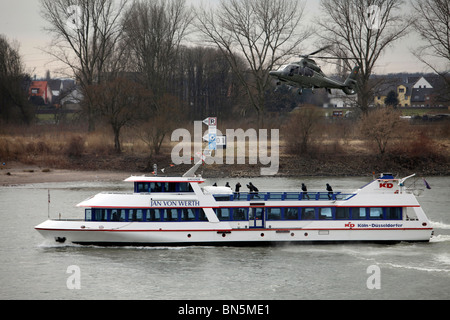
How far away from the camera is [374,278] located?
32.3 metres

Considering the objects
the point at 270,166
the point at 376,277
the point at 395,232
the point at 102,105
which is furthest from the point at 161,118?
the point at 376,277

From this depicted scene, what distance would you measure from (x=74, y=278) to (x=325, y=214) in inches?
603

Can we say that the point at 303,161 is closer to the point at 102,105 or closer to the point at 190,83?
the point at 102,105

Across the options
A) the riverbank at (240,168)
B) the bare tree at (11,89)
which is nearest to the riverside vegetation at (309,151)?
the riverbank at (240,168)

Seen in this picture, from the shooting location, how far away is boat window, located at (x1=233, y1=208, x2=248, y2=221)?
125 ft

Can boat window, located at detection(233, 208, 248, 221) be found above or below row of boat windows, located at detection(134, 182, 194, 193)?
below

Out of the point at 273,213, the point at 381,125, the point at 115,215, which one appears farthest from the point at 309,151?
the point at 115,215

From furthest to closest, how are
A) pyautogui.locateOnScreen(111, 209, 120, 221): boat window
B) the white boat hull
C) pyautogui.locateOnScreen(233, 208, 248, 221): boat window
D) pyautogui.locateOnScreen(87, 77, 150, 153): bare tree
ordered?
pyautogui.locateOnScreen(87, 77, 150, 153): bare tree
pyautogui.locateOnScreen(233, 208, 248, 221): boat window
pyautogui.locateOnScreen(111, 209, 120, 221): boat window
the white boat hull

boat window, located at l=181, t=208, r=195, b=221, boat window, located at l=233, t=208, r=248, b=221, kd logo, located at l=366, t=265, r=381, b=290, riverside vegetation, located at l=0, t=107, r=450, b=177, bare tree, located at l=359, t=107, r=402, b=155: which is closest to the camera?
kd logo, located at l=366, t=265, r=381, b=290

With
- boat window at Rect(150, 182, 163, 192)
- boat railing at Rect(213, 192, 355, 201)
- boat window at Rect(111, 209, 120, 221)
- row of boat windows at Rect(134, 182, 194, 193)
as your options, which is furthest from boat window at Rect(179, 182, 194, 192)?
boat window at Rect(111, 209, 120, 221)

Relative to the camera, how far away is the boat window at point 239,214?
38.2m

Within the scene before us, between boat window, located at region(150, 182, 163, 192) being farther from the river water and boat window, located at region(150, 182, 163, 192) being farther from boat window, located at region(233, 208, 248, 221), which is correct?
boat window, located at region(233, 208, 248, 221)

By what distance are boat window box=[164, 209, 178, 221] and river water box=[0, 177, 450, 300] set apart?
180cm
